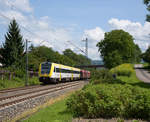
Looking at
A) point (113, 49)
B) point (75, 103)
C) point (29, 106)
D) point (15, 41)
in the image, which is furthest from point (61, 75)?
point (113, 49)

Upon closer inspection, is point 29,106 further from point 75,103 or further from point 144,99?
point 144,99

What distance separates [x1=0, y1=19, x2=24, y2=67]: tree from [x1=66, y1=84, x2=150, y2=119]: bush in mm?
38015

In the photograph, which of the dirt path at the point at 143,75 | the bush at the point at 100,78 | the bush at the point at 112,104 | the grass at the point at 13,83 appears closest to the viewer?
the bush at the point at 112,104

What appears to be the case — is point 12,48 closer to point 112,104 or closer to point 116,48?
point 116,48

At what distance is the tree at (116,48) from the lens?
218ft

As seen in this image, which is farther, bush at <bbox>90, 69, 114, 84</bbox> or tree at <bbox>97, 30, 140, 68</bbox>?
tree at <bbox>97, 30, 140, 68</bbox>

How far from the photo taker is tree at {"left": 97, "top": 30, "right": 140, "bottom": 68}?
218 feet

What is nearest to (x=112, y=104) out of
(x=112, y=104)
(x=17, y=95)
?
(x=112, y=104)

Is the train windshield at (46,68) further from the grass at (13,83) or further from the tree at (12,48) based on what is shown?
the tree at (12,48)

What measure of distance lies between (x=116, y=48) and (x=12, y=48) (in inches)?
1316

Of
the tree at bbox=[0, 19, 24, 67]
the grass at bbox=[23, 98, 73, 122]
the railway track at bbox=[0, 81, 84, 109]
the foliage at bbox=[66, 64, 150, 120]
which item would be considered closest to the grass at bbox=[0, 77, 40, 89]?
the railway track at bbox=[0, 81, 84, 109]

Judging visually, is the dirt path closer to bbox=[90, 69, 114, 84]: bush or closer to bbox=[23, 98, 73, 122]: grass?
bbox=[90, 69, 114, 84]: bush

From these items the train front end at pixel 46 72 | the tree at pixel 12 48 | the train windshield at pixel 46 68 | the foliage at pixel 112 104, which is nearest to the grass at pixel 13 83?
the train front end at pixel 46 72

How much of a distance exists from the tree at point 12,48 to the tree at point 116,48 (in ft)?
90.4
